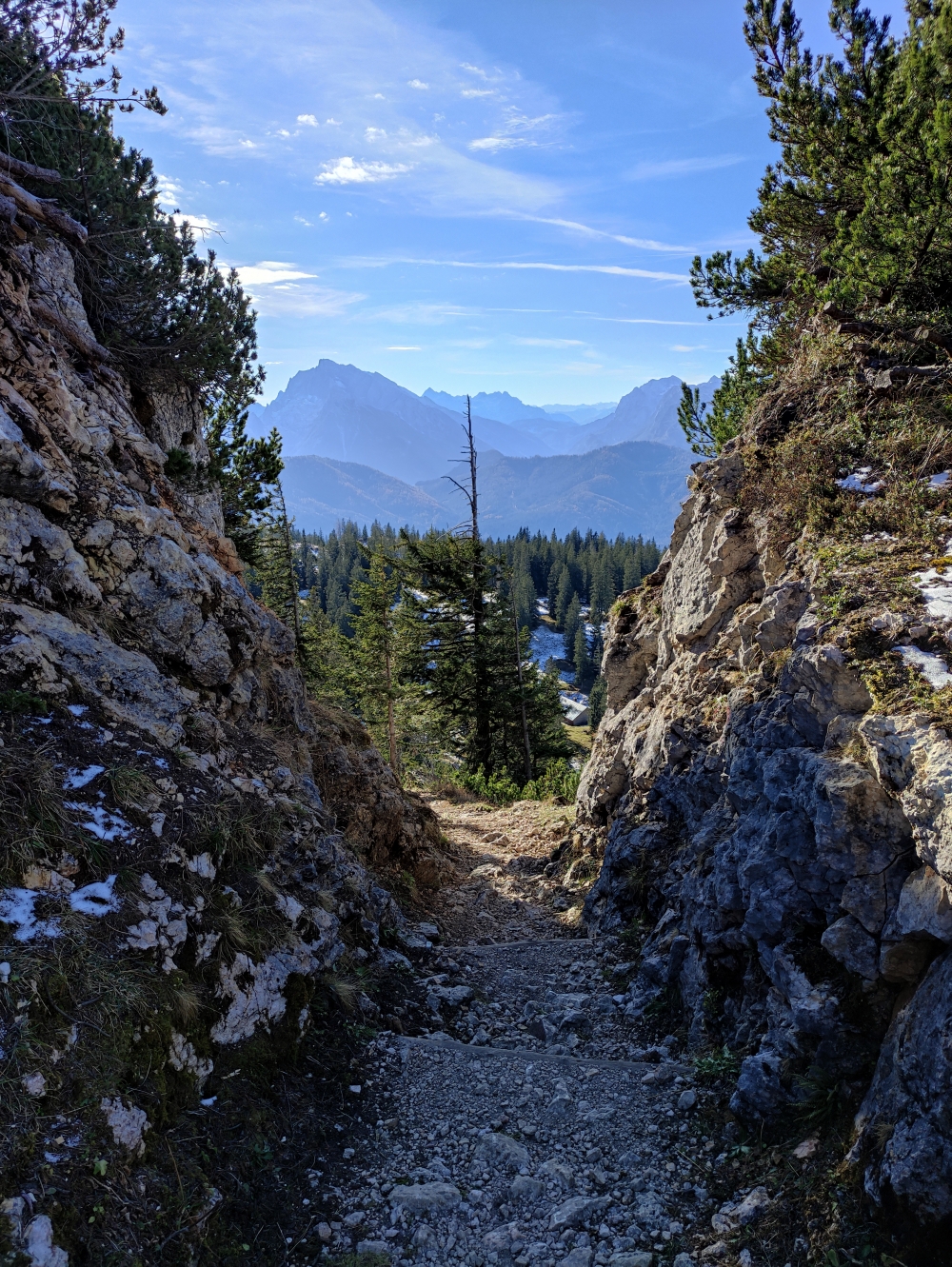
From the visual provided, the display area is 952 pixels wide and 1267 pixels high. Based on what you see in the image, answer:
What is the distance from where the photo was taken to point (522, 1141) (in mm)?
5891

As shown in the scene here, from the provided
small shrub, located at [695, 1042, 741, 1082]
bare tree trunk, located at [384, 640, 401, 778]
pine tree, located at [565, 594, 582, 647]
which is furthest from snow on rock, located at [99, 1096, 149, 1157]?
pine tree, located at [565, 594, 582, 647]

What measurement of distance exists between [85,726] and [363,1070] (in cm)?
439

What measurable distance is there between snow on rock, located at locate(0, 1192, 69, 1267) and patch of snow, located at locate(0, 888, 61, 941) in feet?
5.27

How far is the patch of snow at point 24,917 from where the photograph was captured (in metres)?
4.73

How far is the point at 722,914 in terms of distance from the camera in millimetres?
7434

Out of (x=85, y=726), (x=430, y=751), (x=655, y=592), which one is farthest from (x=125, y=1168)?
(x=430, y=751)

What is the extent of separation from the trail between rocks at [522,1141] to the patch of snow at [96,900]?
2.75m

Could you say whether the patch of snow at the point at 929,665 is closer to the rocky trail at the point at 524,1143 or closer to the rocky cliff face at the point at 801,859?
the rocky cliff face at the point at 801,859

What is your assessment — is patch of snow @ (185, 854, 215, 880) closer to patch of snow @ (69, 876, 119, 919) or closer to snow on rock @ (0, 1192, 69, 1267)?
patch of snow @ (69, 876, 119, 919)

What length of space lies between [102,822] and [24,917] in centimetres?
109

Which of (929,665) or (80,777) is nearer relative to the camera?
(929,665)

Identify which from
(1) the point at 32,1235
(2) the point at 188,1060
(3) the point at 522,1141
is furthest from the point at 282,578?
(1) the point at 32,1235

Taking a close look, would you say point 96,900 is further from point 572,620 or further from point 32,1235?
point 572,620

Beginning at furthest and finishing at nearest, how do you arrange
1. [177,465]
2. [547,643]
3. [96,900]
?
[547,643]
[177,465]
[96,900]
